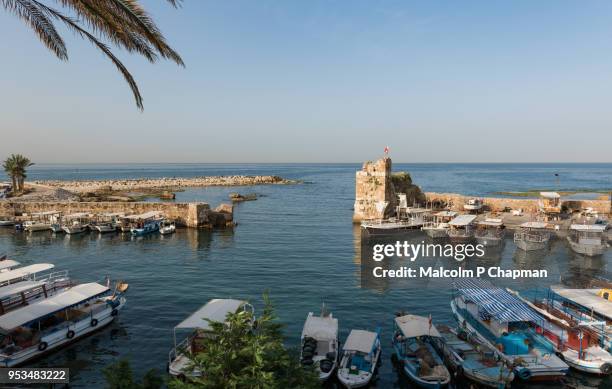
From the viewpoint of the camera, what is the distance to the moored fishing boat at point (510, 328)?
15.8 meters

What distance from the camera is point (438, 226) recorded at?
44.7 meters

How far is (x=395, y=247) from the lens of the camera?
4031 cm

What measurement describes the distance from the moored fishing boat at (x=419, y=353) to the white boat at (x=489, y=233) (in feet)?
74.2

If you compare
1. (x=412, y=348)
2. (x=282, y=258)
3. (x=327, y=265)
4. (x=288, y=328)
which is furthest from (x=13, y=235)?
(x=412, y=348)

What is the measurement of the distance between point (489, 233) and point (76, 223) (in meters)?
47.0

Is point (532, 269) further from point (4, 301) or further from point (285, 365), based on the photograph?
point (4, 301)

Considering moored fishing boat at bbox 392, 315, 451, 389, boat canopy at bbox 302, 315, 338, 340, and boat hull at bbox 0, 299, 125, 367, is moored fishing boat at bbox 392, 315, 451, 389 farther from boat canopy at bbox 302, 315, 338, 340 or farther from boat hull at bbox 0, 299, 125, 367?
boat hull at bbox 0, 299, 125, 367

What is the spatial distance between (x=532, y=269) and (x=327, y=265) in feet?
55.0

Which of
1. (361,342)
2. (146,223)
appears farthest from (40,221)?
(361,342)

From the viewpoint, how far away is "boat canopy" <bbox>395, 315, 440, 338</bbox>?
56.1 feet

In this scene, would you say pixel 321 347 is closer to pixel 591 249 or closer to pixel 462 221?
pixel 462 221

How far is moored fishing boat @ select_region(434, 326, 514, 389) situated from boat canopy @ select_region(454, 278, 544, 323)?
1559 millimetres

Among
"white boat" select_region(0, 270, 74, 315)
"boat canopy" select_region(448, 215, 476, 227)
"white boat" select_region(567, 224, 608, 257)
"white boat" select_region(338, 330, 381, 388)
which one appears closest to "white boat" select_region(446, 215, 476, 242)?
"boat canopy" select_region(448, 215, 476, 227)

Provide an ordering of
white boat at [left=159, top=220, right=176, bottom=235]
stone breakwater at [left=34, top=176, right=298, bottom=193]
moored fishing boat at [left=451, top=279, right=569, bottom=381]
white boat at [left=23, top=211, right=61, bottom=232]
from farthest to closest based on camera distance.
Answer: stone breakwater at [left=34, top=176, right=298, bottom=193] → white boat at [left=23, top=211, right=61, bottom=232] → white boat at [left=159, top=220, right=176, bottom=235] → moored fishing boat at [left=451, top=279, right=569, bottom=381]
